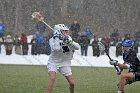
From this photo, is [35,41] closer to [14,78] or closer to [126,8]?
[14,78]

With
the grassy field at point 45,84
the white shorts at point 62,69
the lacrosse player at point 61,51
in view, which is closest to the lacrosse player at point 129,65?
the lacrosse player at point 61,51

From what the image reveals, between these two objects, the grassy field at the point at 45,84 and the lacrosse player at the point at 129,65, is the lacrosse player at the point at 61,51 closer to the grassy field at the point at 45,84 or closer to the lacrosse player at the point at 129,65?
the lacrosse player at the point at 129,65

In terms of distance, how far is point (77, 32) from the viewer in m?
34.2

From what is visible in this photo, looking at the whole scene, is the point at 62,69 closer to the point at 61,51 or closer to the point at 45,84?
the point at 61,51

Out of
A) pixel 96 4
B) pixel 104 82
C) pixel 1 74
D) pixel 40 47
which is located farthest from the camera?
pixel 96 4

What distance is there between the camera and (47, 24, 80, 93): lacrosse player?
1541 centimetres

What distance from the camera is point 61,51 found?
51.4 feet

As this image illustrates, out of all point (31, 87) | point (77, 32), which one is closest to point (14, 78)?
point (31, 87)

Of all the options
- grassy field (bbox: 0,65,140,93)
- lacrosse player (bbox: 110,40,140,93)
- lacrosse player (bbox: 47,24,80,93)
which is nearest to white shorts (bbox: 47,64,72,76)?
lacrosse player (bbox: 47,24,80,93)

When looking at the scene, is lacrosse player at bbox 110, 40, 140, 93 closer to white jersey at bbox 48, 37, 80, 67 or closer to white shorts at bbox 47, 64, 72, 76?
white jersey at bbox 48, 37, 80, 67

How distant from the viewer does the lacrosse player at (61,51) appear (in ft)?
50.6

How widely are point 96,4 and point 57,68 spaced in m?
29.8

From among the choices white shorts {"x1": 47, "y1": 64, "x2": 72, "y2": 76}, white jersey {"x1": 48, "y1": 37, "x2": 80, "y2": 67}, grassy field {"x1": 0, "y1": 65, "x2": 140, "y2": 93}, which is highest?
white jersey {"x1": 48, "y1": 37, "x2": 80, "y2": 67}

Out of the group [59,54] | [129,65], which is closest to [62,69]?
[59,54]
